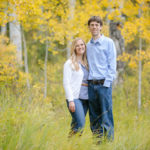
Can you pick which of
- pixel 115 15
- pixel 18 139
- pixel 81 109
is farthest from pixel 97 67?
pixel 115 15

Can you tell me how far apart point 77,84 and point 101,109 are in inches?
21.0

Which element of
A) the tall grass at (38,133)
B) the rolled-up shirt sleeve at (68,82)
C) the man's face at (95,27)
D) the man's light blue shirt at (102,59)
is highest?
the man's face at (95,27)

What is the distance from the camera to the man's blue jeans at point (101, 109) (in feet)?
11.4

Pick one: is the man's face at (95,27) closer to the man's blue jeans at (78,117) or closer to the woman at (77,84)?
the woman at (77,84)

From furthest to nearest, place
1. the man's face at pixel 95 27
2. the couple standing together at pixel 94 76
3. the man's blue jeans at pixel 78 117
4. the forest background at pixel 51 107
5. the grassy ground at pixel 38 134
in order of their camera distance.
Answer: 1. the man's face at pixel 95 27
2. the couple standing together at pixel 94 76
3. the man's blue jeans at pixel 78 117
4. the forest background at pixel 51 107
5. the grassy ground at pixel 38 134

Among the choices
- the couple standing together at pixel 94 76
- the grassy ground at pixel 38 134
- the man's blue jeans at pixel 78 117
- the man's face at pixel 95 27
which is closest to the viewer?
the grassy ground at pixel 38 134

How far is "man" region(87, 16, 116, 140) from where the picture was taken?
347 cm

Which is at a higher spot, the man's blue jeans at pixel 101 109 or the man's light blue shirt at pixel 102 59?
the man's light blue shirt at pixel 102 59

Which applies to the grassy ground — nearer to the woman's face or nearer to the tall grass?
the tall grass

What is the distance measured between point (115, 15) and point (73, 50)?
2.95m

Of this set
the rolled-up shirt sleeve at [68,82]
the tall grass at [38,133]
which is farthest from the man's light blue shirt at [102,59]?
the tall grass at [38,133]

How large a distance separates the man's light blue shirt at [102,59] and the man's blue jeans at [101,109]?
0.45 feet

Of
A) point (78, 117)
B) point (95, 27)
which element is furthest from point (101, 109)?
point (95, 27)

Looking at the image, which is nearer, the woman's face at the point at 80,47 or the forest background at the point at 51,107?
the forest background at the point at 51,107
